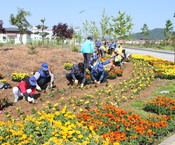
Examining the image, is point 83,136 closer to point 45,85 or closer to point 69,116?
point 69,116

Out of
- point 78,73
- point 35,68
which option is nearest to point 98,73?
point 78,73

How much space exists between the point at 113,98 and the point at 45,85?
2.51 m

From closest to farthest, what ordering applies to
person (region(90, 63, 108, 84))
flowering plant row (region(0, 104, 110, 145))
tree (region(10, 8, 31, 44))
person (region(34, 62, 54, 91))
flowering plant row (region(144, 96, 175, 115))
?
1. flowering plant row (region(0, 104, 110, 145))
2. flowering plant row (region(144, 96, 175, 115))
3. person (region(34, 62, 54, 91))
4. person (region(90, 63, 108, 84))
5. tree (region(10, 8, 31, 44))

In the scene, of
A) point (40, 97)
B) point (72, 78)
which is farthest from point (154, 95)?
point (40, 97)

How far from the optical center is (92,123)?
733 cm

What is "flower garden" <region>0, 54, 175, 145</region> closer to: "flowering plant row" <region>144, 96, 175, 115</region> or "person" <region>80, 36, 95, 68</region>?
"flowering plant row" <region>144, 96, 175, 115</region>

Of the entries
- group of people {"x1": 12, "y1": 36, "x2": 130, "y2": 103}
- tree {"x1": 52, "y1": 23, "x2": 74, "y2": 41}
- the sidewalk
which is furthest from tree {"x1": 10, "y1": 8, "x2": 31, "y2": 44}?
the sidewalk

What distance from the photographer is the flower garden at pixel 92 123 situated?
5.71 meters

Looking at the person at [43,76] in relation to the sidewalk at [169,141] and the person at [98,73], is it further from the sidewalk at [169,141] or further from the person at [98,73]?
the sidewalk at [169,141]

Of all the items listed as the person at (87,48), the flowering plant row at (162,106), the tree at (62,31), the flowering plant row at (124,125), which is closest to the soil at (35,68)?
the flowering plant row at (162,106)

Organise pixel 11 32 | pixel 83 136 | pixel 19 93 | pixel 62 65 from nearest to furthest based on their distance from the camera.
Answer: pixel 83 136
pixel 19 93
pixel 62 65
pixel 11 32

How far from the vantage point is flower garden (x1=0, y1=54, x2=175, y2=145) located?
5707 millimetres

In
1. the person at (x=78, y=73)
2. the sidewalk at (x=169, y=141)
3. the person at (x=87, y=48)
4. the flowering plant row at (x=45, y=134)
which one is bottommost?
the sidewalk at (x=169, y=141)

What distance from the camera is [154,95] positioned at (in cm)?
1183
